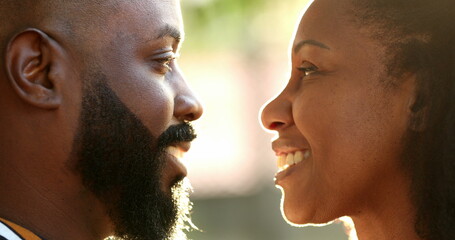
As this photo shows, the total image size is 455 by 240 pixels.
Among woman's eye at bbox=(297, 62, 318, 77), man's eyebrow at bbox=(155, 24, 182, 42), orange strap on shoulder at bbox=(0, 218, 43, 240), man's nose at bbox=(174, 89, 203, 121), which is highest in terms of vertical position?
man's eyebrow at bbox=(155, 24, 182, 42)

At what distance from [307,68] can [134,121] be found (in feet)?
2.32

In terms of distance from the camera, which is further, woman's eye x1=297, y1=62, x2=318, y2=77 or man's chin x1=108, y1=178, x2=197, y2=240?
man's chin x1=108, y1=178, x2=197, y2=240

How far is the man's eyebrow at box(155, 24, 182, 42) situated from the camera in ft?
10.8

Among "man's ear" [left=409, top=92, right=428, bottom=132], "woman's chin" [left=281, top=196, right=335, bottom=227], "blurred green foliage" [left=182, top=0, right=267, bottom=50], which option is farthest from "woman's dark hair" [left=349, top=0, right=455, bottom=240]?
"blurred green foliage" [left=182, top=0, right=267, bottom=50]

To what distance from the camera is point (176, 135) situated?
10.9ft

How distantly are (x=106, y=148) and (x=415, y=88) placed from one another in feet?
3.89

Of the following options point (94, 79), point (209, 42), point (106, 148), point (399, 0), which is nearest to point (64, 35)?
point (94, 79)

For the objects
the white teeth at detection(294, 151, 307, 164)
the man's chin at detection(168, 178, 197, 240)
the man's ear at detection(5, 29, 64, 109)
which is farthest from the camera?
the man's chin at detection(168, 178, 197, 240)

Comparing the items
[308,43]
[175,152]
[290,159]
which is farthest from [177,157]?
[308,43]

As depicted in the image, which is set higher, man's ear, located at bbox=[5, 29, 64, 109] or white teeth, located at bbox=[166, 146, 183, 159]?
man's ear, located at bbox=[5, 29, 64, 109]

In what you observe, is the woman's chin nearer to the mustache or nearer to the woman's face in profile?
the woman's face in profile

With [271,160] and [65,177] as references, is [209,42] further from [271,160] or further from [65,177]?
[65,177]

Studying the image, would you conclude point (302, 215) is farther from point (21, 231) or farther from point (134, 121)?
point (21, 231)

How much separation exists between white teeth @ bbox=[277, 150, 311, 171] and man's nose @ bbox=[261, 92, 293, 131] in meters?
0.12
